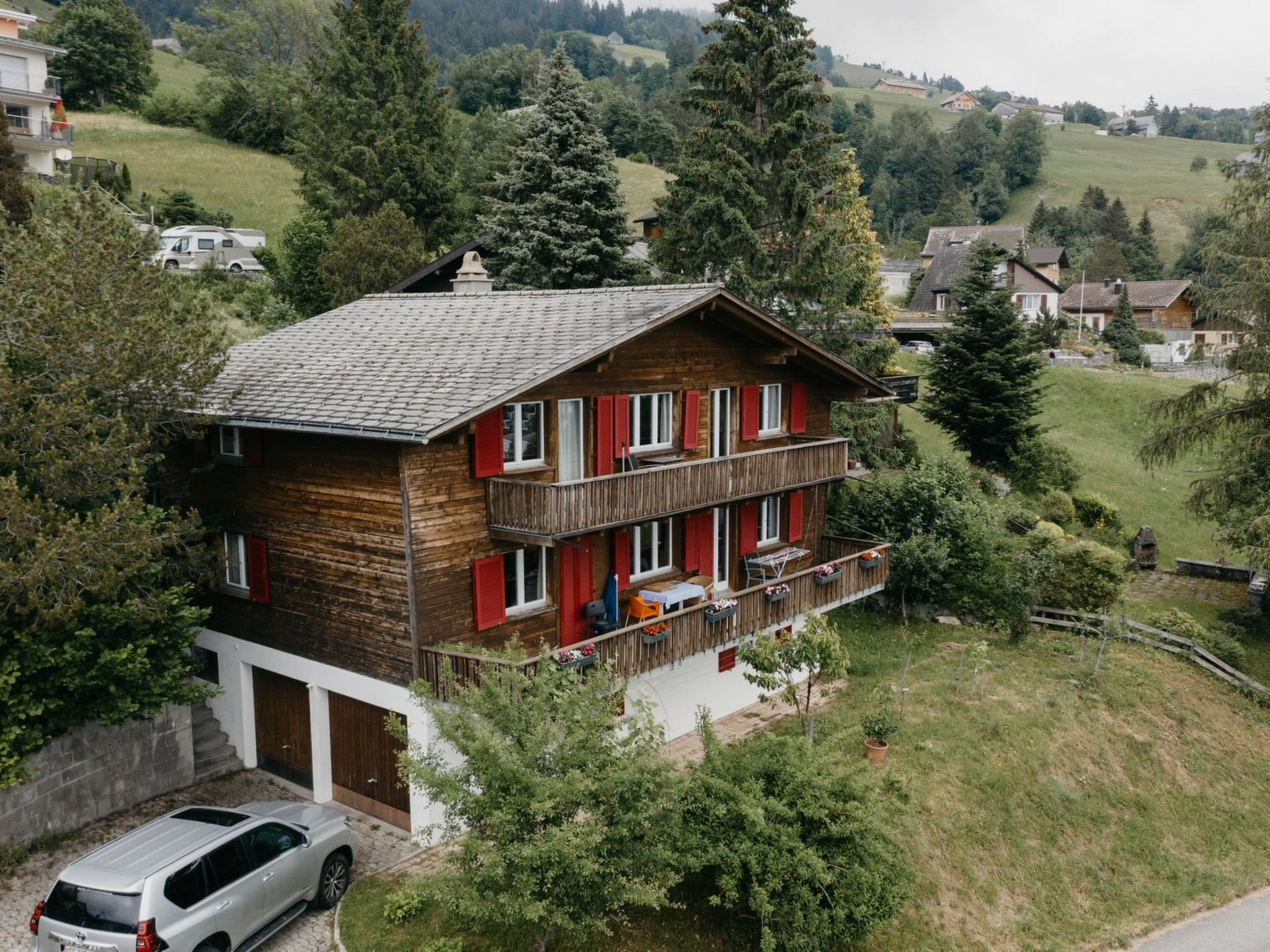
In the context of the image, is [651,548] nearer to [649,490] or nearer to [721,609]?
[721,609]

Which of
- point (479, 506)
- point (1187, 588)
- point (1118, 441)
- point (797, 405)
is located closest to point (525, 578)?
point (479, 506)

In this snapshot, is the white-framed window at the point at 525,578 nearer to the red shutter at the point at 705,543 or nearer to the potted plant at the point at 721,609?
the potted plant at the point at 721,609

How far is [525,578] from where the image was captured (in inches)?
730

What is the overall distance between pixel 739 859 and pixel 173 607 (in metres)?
9.96

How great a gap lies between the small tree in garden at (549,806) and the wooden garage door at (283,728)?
6.70 metres

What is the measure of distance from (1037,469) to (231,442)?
29695mm

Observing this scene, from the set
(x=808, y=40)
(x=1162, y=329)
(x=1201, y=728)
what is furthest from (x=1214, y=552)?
(x=1162, y=329)

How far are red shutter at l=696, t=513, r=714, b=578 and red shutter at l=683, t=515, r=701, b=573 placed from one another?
0.09 meters

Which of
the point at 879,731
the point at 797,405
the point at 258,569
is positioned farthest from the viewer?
the point at 797,405

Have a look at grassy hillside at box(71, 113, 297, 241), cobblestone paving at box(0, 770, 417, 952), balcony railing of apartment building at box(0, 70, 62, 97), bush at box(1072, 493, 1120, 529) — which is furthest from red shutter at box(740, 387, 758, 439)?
balcony railing of apartment building at box(0, 70, 62, 97)

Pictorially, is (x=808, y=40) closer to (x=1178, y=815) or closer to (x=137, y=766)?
(x=1178, y=815)

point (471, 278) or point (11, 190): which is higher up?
point (11, 190)

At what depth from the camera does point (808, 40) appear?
31.8 m

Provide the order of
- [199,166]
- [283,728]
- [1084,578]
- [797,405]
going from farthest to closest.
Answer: [199,166] → [1084,578] → [797,405] → [283,728]
